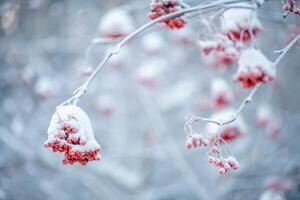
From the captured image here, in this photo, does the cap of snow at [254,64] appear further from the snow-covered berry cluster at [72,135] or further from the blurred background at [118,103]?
the blurred background at [118,103]

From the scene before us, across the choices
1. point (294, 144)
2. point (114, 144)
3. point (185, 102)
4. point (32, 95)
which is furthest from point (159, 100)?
point (294, 144)

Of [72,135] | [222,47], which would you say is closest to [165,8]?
[222,47]

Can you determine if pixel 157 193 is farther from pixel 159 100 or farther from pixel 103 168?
pixel 159 100

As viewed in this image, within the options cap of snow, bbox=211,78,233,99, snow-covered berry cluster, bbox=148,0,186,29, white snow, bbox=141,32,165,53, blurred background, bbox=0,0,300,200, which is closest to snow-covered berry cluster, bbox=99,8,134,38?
blurred background, bbox=0,0,300,200

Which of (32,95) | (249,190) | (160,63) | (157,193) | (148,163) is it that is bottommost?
(249,190)

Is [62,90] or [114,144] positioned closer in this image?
[62,90]
